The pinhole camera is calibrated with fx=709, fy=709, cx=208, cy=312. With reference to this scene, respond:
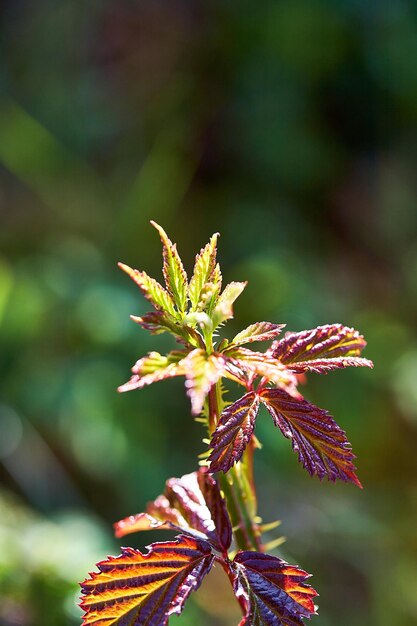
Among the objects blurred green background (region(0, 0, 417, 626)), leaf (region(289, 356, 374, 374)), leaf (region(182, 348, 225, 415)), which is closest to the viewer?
leaf (region(182, 348, 225, 415))

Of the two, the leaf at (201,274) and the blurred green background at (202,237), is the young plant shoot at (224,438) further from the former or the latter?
the blurred green background at (202,237)

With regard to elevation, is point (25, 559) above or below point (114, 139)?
below

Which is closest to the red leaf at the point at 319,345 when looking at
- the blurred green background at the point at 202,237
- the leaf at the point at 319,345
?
the leaf at the point at 319,345

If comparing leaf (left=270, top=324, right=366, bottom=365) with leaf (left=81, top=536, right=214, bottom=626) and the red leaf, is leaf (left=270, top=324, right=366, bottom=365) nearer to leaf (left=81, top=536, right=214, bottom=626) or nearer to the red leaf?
the red leaf

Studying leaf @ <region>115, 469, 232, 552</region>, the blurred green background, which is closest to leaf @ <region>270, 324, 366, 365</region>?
leaf @ <region>115, 469, 232, 552</region>

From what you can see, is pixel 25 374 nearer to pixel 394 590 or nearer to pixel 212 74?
pixel 394 590

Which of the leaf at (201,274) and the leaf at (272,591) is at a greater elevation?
the leaf at (201,274)

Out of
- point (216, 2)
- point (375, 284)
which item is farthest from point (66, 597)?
point (216, 2)
